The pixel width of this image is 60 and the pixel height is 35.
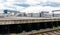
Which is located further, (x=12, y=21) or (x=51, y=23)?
(x=51, y=23)

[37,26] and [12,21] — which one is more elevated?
[12,21]

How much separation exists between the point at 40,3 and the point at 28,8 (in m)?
2.10

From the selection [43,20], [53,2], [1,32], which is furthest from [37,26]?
[53,2]

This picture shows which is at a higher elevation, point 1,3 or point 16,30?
point 1,3

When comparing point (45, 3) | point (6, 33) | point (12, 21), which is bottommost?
point (6, 33)

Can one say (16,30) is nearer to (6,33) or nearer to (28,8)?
(6,33)

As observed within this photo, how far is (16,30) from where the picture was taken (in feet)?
21.0

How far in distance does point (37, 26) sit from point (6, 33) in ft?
8.38

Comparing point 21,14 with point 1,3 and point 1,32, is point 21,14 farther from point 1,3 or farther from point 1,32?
point 1,32

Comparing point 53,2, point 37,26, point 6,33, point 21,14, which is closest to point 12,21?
point 6,33

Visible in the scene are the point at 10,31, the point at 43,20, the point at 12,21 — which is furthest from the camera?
the point at 43,20

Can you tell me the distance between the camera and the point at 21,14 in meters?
11.3

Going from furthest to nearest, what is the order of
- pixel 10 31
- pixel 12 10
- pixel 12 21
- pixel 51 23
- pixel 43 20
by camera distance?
pixel 12 10, pixel 51 23, pixel 43 20, pixel 10 31, pixel 12 21

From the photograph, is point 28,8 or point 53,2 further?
point 53,2
